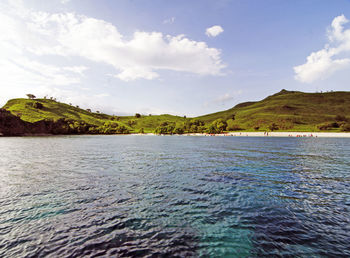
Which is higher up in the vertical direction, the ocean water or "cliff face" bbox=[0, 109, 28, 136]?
"cliff face" bbox=[0, 109, 28, 136]

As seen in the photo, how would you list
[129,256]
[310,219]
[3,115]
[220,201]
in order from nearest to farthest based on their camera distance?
[129,256] < [310,219] < [220,201] < [3,115]

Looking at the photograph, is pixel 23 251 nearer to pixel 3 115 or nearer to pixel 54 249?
pixel 54 249

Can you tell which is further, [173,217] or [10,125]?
[10,125]

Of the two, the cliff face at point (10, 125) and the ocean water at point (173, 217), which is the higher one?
the cliff face at point (10, 125)

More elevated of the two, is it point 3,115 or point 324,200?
point 3,115

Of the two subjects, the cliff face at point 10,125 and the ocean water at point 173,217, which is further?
the cliff face at point 10,125

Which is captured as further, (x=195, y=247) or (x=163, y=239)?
(x=163, y=239)

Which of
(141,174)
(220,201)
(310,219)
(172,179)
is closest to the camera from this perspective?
(310,219)

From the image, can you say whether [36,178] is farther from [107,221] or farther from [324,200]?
[324,200]

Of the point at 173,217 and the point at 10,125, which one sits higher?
the point at 10,125

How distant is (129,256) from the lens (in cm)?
910

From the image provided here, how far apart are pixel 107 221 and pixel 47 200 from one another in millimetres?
8331

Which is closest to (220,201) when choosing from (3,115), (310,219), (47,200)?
(310,219)

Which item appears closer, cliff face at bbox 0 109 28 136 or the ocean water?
the ocean water
